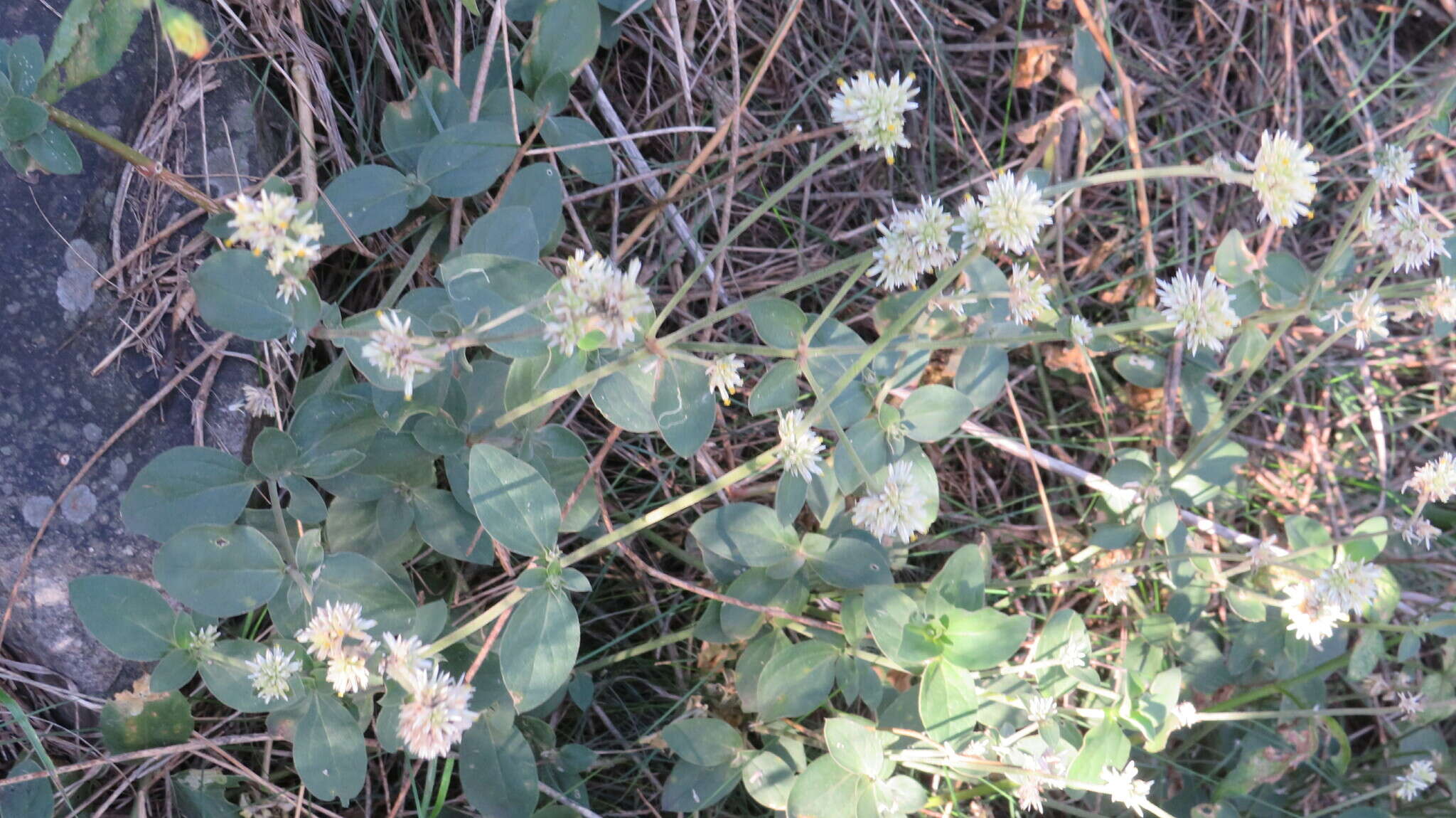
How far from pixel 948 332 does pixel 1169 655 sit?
1078 millimetres

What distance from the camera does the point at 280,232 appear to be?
1298 mm

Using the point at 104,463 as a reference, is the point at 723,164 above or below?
above

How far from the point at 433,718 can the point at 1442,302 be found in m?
1.95

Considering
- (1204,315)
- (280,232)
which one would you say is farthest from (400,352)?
(1204,315)

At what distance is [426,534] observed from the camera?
73.0 inches

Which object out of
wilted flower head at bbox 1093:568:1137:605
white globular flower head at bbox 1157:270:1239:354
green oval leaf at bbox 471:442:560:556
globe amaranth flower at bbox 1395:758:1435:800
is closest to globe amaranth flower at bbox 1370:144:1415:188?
white globular flower head at bbox 1157:270:1239:354

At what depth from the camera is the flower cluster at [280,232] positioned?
4.17 feet

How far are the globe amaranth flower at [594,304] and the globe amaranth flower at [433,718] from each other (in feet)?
1.69

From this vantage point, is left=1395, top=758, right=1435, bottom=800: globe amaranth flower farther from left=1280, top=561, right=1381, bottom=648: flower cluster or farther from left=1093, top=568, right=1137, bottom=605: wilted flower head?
left=1093, top=568, right=1137, bottom=605: wilted flower head

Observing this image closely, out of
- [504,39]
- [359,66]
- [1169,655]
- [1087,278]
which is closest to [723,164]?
[504,39]

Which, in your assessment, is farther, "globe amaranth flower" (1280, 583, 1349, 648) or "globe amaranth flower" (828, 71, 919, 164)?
"globe amaranth flower" (1280, 583, 1349, 648)

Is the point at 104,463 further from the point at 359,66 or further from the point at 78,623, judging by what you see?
the point at 359,66

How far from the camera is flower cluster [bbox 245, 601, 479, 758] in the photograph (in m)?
1.31

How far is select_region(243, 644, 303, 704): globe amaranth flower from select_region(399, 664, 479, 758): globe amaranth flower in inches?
15.1
